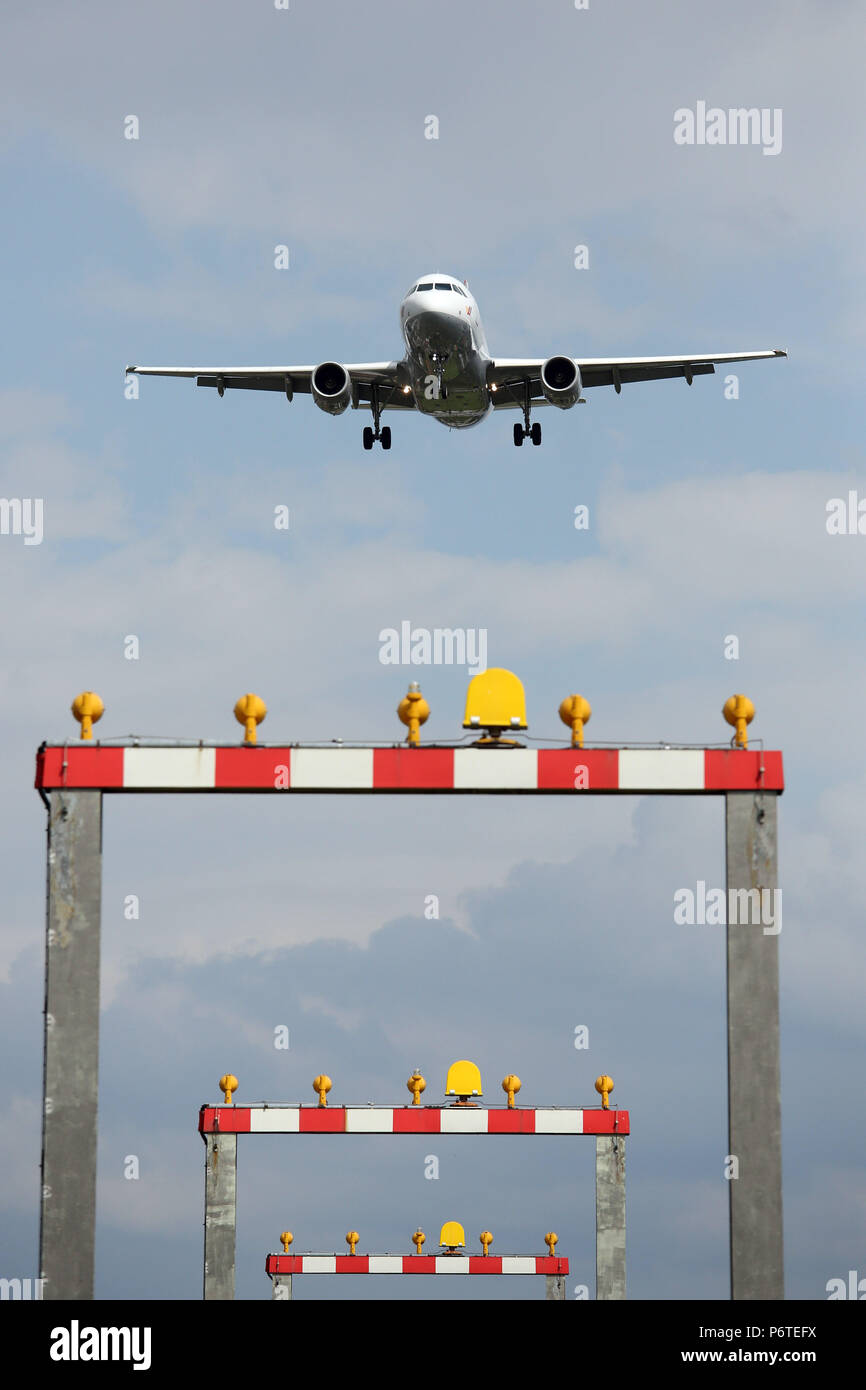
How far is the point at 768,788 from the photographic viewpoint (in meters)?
16.2

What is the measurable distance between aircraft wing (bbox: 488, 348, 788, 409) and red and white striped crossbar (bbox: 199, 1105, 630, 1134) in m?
22.3

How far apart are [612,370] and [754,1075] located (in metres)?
39.7

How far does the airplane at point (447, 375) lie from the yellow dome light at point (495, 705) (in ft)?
95.6

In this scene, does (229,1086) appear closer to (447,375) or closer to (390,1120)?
(390,1120)

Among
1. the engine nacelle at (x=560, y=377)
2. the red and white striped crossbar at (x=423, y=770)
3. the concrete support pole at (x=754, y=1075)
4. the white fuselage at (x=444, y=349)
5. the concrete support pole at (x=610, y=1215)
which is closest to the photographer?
the concrete support pole at (x=754, y=1075)

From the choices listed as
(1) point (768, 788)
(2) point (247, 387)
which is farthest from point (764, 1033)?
(2) point (247, 387)

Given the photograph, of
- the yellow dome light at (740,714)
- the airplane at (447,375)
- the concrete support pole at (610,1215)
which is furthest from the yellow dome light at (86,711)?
the airplane at (447,375)

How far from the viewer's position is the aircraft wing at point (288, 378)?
5022cm

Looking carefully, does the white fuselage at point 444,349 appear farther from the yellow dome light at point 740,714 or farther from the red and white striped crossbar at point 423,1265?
the yellow dome light at point 740,714

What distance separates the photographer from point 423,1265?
45.9 metres

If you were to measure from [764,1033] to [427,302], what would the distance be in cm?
3209

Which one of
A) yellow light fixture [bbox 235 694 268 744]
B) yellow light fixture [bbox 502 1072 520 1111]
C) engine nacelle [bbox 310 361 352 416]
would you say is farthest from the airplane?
yellow light fixture [bbox 235 694 268 744]

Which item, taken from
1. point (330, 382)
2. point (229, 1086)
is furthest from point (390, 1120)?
point (330, 382)
